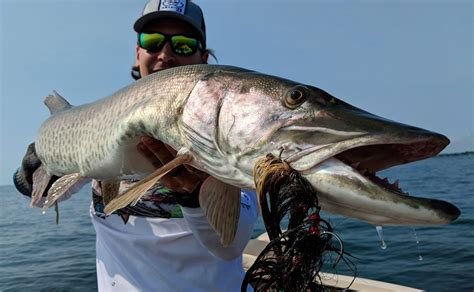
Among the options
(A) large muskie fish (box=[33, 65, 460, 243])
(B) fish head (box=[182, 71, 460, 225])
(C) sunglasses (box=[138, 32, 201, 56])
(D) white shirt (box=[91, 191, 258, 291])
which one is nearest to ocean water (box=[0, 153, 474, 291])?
(D) white shirt (box=[91, 191, 258, 291])

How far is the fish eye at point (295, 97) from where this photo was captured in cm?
154

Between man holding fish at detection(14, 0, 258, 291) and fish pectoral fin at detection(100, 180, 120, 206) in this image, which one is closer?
man holding fish at detection(14, 0, 258, 291)

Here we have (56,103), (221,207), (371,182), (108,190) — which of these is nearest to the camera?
(371,182)

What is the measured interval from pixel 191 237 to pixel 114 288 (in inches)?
21.7

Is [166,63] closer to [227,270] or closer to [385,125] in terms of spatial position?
[227,270]

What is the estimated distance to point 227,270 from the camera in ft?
8.06

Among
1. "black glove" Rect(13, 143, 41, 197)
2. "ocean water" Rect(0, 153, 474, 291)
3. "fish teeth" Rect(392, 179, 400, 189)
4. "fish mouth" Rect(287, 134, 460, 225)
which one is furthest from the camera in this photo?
"ocean water" Rect(0, 153, 474, 291)

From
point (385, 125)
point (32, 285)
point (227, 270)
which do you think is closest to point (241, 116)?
point (385, 125)

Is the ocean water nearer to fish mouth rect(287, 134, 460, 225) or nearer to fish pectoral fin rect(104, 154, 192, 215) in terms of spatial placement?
fish pectoral fin rect(104, 154, 192, 215)

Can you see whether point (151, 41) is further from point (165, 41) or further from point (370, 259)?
Answer: point (370, 259)

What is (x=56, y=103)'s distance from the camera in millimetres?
3590

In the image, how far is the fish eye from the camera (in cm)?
154

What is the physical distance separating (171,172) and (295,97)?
2.87 feet

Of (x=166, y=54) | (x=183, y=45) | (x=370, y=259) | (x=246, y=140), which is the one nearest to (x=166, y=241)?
(x=246, y=140)
